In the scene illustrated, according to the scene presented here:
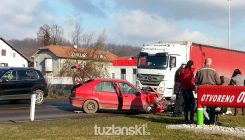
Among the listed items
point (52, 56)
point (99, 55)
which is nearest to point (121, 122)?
point (99, 55)

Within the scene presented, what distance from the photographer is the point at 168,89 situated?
2514 cm

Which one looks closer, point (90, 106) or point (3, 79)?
point (90, 106)

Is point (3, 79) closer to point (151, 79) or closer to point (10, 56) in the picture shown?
point (151, 79)

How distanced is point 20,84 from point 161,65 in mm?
7598

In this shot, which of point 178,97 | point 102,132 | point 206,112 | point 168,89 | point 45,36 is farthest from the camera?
point 45,36

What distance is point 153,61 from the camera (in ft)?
84.7

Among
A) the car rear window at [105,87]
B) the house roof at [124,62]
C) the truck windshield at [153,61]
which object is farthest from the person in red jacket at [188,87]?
the house roof at [124,62]

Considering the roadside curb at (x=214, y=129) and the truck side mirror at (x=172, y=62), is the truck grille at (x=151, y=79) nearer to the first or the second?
the truck side mirror at (x=172, y=62)

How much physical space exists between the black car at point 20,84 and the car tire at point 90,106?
581 centimetres

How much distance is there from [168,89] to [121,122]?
11509mm

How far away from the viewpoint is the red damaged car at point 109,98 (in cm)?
1886

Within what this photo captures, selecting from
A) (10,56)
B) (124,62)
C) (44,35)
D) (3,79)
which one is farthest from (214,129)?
(44,35)

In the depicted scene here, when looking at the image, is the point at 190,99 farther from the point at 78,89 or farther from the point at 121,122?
the point at 78,89

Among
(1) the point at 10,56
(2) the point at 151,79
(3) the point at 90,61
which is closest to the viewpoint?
(2) the point at 151,79
